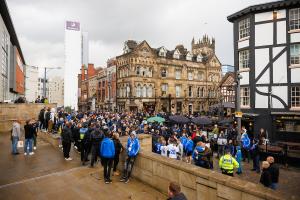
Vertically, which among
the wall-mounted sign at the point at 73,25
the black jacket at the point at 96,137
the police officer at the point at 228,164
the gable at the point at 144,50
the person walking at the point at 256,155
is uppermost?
the wall-mounted sign at the point at 73,25

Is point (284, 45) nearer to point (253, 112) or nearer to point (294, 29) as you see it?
point (294, 29)

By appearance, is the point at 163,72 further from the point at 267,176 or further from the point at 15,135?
the point at 267,176

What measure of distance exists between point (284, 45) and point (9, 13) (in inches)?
1142

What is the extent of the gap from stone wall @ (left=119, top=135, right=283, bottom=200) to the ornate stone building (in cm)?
3413

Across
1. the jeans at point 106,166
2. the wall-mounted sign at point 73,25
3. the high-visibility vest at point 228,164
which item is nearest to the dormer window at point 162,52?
the wall-mounted sign at point 73,25

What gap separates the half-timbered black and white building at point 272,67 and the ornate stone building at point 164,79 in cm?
2244

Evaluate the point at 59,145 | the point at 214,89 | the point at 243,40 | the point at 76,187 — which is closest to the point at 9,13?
the point at 59,145

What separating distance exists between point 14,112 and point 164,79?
2833cm

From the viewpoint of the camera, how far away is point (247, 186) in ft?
16.8

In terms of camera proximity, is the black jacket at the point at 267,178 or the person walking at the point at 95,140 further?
the person walking at the point at 95,140

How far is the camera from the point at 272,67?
20.6 m

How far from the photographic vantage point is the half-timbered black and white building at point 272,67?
1966 centimetres

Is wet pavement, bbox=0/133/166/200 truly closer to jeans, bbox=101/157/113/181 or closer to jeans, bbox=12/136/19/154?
jeans, bbox=101/157/113/181

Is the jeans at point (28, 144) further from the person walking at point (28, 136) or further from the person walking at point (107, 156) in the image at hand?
the person walking at point (107, 156)
